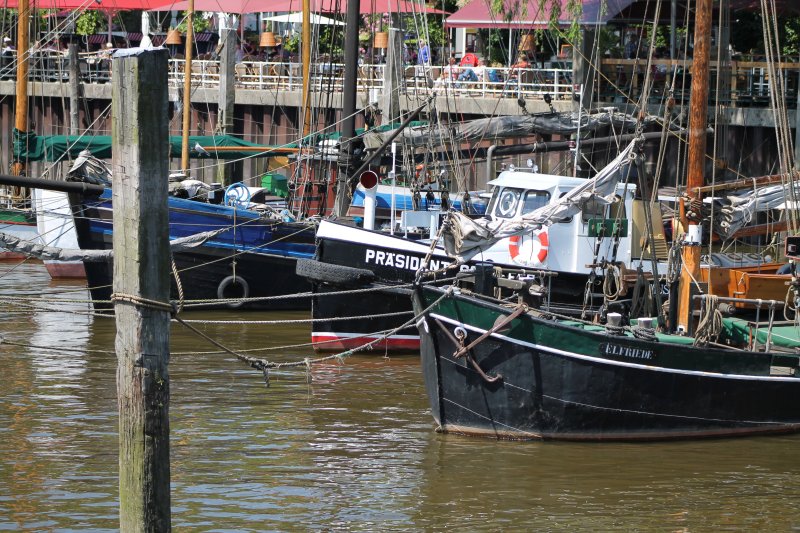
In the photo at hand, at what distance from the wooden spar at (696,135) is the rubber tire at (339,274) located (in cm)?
517

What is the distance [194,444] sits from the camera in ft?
47.4

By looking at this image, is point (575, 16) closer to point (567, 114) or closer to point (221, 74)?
point (567, 114)

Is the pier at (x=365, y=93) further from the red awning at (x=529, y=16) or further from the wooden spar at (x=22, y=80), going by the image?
the red awning at (x=529, y=16)

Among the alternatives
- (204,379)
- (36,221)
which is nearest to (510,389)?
(204,379)

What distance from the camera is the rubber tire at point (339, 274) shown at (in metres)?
19.2

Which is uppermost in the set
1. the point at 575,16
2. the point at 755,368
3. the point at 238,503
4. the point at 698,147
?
the point at 575,16

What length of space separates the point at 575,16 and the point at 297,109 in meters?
11.8

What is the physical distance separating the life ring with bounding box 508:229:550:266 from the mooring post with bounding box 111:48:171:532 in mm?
11624

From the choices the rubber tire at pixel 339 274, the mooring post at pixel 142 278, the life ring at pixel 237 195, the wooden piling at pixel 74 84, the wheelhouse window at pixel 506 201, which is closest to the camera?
the mooring post at pixel 142 278

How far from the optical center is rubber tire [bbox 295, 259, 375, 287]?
1919 centimetres

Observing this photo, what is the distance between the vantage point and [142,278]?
802 cm

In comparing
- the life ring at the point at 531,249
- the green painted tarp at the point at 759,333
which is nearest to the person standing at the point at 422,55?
the life ring at the point at 531,249

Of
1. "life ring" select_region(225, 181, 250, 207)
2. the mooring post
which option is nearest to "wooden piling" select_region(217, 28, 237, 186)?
"life ring" select_region(225, 181, 250, 207)

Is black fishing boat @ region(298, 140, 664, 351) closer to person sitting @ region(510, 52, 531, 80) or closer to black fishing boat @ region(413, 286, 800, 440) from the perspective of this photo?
black fishing boat @ region(413, 286, 800, 440)
